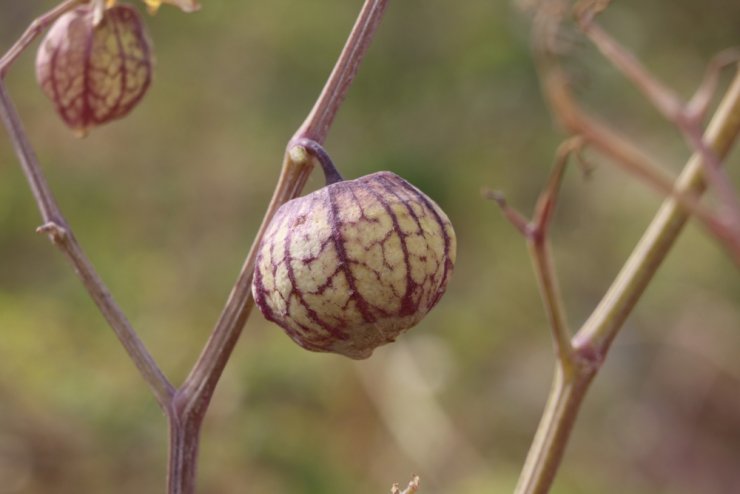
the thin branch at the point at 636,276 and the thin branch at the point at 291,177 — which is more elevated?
the thin branch at the point at 291,177

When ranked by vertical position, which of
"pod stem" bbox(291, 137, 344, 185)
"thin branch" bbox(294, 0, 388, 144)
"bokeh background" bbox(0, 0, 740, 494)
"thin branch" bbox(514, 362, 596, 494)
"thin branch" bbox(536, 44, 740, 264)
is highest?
"thin branch" bbox(294, 0, 388, 144)

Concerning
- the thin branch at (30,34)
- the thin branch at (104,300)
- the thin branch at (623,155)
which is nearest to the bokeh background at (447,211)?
the thin branch at (623,155)

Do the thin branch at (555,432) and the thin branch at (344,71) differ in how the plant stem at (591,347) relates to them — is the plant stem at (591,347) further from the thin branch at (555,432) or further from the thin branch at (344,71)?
the thin branch at (344,71)

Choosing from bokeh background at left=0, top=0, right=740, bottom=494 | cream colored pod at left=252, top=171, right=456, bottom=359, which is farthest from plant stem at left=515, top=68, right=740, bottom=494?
bokeh background at left=0, top=0, right=740, bottom=494

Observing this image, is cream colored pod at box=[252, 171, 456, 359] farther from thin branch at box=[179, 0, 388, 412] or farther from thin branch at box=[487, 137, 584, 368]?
thin branch at box=[487, 137, 584, 368]

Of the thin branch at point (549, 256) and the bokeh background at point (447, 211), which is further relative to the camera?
the bokeh background at point (447, 211)

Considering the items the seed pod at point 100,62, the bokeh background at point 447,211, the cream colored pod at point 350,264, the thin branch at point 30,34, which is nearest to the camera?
the cream colored pod at point 350,264

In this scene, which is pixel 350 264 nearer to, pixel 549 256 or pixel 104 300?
pixel 104 300
